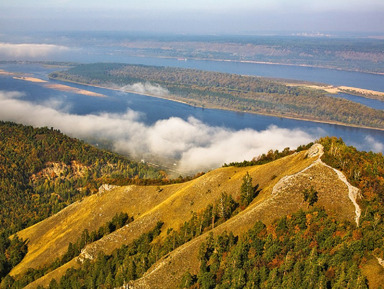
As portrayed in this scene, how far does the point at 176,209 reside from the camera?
79.4 metres

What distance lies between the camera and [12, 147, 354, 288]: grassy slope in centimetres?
5825

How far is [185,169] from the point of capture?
199 metres

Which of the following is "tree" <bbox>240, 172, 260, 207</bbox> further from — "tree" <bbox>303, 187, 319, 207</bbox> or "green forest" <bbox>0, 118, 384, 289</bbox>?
"tree" <bbox>303, 187, 319, 207</bbox>

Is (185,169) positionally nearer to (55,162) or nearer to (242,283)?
(55,162)

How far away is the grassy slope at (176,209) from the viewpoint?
5825 centimetres

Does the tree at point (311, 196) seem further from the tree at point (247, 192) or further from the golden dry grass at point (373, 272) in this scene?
the tree at point (247, 192)

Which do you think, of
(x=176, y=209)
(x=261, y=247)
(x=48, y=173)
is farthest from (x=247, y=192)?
(x=48, y=173)

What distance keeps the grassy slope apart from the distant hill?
217mm

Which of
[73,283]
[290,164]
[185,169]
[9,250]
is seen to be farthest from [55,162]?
[290,164]

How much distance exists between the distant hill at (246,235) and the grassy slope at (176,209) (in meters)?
0.22

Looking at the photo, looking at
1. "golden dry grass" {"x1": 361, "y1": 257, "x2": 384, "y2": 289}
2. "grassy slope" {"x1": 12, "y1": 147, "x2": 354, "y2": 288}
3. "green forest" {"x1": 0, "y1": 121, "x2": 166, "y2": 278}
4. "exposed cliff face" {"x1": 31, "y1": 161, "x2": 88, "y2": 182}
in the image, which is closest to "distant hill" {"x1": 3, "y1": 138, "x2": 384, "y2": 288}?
"golden dry grass" {"x1": 361, "y1": 257, "x2": 384, "y2": 289}

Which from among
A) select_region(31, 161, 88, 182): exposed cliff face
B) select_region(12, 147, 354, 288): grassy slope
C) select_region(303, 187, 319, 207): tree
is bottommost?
select_region(31, 161, 88, 182): exposed cliff face

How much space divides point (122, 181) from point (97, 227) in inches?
765

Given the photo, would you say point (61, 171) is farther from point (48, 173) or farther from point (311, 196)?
point (311, 196)
